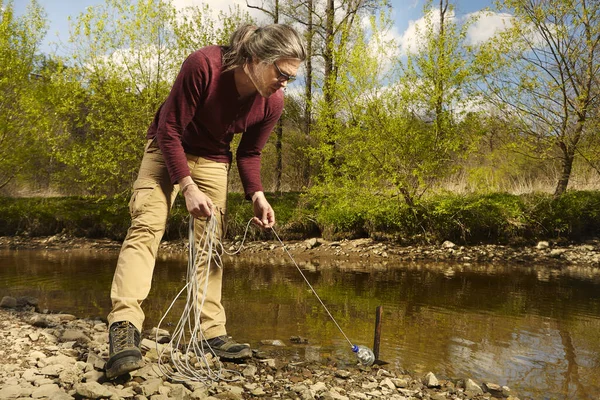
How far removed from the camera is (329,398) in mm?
2977

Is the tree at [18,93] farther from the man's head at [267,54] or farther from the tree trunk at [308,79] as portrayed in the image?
the man's head at [267,54]

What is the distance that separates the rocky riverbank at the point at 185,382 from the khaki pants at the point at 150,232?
368mm

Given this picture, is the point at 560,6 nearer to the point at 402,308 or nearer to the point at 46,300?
the point at 402,308

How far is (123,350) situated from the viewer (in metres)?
2.93

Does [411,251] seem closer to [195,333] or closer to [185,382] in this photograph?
[195,333]

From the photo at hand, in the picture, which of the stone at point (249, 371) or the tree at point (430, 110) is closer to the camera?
the stone at point (249, 371)

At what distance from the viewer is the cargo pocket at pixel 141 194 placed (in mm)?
3246

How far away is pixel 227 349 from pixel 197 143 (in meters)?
1.44

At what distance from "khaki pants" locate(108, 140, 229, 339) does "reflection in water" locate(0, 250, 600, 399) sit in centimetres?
107

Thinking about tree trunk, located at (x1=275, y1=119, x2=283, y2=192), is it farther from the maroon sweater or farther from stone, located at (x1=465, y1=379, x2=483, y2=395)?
stone, located at (x1=465, y1=379, x2=483, y2=395)

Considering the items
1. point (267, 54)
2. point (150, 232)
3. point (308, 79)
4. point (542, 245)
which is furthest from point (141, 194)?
point (308, 79)

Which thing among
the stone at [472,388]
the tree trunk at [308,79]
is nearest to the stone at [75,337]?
the stone at [472,388]

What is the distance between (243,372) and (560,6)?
12854 millimetres

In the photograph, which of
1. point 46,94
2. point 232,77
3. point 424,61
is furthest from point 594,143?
point 46,94
